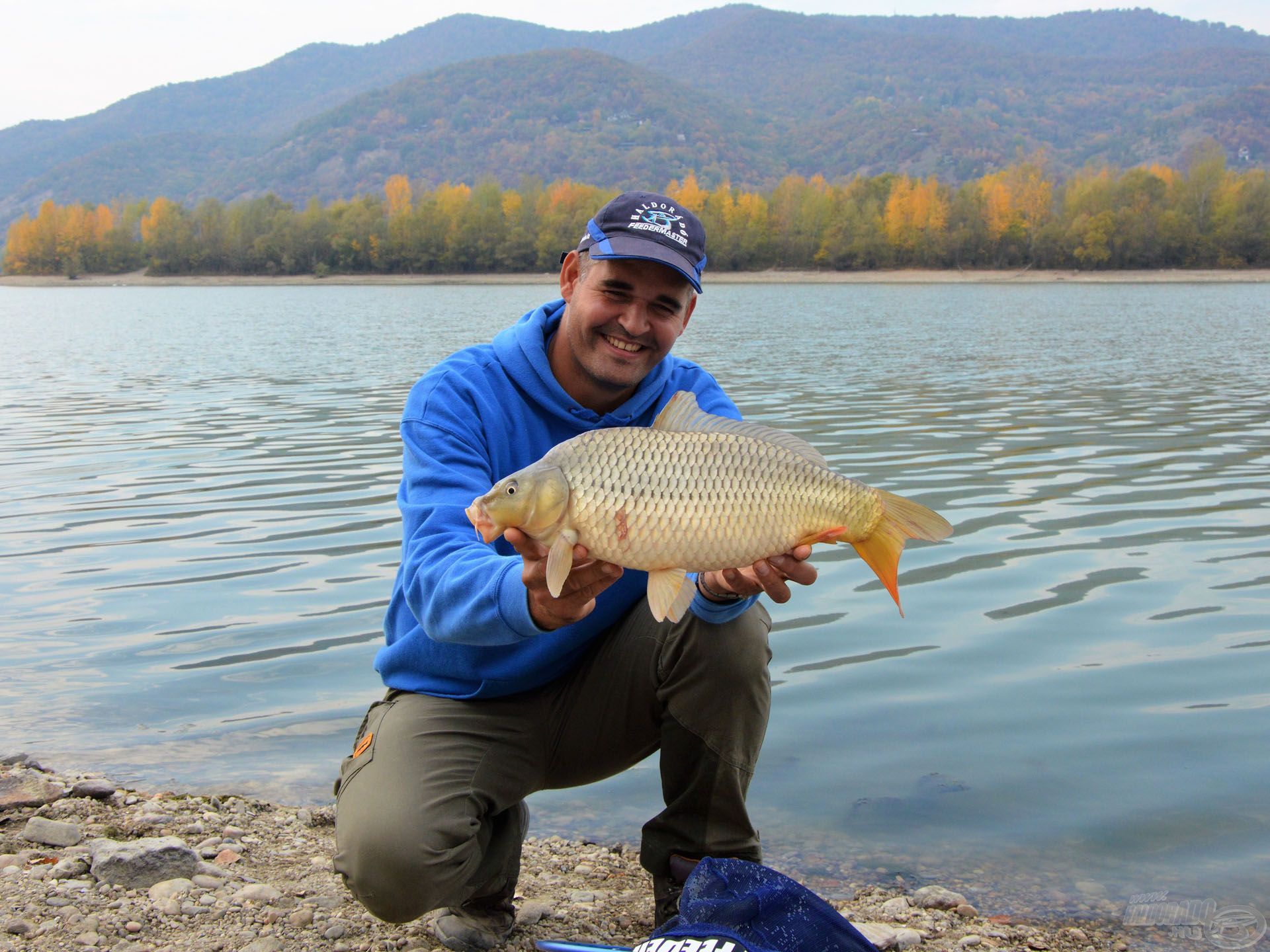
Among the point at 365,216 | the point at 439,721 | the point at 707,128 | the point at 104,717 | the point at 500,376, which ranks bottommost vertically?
the point at 104,717

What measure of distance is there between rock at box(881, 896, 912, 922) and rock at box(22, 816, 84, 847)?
2145 millimetres

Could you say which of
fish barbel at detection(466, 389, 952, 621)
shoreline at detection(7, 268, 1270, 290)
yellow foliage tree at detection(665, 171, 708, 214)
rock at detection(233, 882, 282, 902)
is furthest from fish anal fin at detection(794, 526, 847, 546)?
yellow foliage tree at detection(665, 171, 708, 214)

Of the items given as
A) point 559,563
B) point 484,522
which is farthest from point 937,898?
point 484,522

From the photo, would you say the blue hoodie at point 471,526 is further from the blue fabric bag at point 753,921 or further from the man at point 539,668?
the blue fabric bag at point 753,921

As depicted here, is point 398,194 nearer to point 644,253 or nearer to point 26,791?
point 26,791

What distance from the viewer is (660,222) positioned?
286 centimetres

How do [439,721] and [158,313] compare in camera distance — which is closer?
[439,721]

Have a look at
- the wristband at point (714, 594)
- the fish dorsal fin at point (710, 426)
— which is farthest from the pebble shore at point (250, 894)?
the fish dorsal fin at point (710, 426)

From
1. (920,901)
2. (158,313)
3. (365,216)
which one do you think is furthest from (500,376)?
(365,216)

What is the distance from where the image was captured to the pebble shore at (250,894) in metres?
2.58

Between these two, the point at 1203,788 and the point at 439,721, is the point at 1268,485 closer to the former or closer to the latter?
the point at 1203,788

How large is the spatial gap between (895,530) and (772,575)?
28 centimetres

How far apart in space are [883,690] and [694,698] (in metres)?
1.97

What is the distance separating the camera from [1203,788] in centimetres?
370
